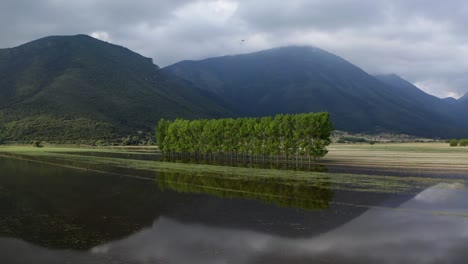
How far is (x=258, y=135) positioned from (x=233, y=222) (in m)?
80.0

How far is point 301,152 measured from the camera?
98.1 m

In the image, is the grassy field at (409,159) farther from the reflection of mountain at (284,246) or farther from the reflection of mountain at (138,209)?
the reflection of mountain at (284,246)

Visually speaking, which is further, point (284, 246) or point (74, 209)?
point (74, 209)

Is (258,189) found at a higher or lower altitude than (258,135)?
lower

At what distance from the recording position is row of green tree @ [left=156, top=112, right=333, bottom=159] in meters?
96.4

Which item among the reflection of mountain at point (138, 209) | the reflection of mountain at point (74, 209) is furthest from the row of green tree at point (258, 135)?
the reflection of mountain at point (74, 209)

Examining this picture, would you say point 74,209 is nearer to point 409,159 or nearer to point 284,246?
point 284,246

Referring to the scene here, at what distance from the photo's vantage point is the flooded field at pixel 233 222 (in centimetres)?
2162

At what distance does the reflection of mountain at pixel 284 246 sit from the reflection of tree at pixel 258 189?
837 cm

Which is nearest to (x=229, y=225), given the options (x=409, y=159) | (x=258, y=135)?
(x=409, y=159)

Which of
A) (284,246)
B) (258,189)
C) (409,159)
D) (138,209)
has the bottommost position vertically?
A: (284,246)

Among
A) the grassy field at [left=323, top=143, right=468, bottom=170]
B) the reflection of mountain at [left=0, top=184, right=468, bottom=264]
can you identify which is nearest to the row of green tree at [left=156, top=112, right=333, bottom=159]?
the grassy field at [left=323, top=143, right=468, bottom=170]

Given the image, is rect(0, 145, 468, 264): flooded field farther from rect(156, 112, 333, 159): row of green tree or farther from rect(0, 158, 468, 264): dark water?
rect(156, 112, 333, 159): row of green tree

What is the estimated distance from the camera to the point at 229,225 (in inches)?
1128
